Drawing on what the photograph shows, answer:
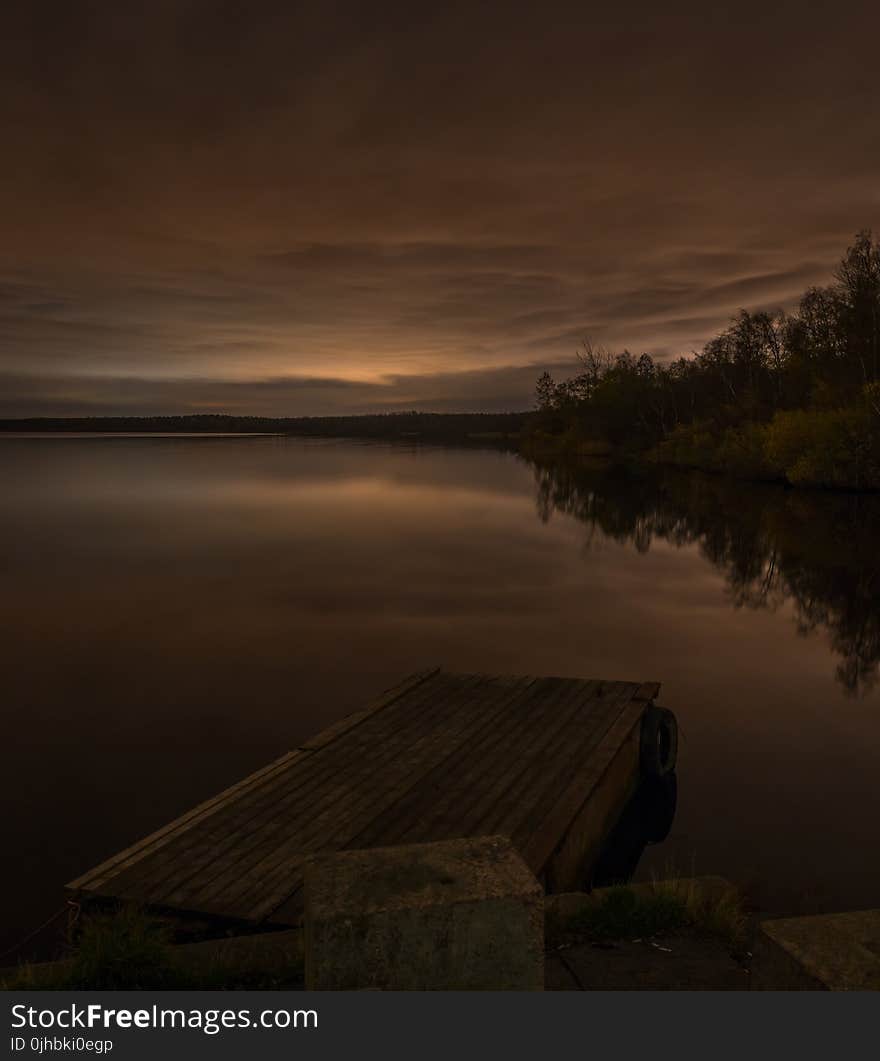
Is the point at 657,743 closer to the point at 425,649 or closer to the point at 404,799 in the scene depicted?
the point at 404,799

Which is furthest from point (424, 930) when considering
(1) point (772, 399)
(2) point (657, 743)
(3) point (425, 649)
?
(1) point (772, 399)

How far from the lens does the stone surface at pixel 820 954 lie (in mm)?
3880

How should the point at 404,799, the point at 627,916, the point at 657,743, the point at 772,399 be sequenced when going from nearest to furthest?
the point at 627,916 < the point at 404,799 < the point at 657,743 < the point at 772,399

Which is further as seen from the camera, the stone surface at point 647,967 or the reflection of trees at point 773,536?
the reflection of trees at point 773,536

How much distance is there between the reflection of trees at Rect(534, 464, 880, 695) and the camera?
22.5m

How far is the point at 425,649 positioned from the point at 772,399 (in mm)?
73167

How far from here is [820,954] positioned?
4027mm

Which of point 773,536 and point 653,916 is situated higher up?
point 653,916

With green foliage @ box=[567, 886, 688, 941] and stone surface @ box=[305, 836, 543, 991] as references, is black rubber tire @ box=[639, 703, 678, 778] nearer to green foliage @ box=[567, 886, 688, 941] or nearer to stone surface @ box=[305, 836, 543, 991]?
green foliage @ box=[567, 886, 688, 941]

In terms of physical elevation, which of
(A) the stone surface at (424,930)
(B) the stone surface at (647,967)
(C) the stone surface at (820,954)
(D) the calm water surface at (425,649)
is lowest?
(D) the calm water surface at (425,649)

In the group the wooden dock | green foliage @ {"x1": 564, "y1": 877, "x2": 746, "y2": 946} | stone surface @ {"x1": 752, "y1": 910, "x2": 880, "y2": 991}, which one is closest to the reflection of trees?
the wooden dock

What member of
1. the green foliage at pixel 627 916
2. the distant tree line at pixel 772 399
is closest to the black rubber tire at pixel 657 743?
the green foliage at pixel 627 916

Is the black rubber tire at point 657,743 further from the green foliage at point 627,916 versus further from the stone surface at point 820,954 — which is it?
the stone surface at point 820,954

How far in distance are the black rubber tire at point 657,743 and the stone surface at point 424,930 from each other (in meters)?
7.59
